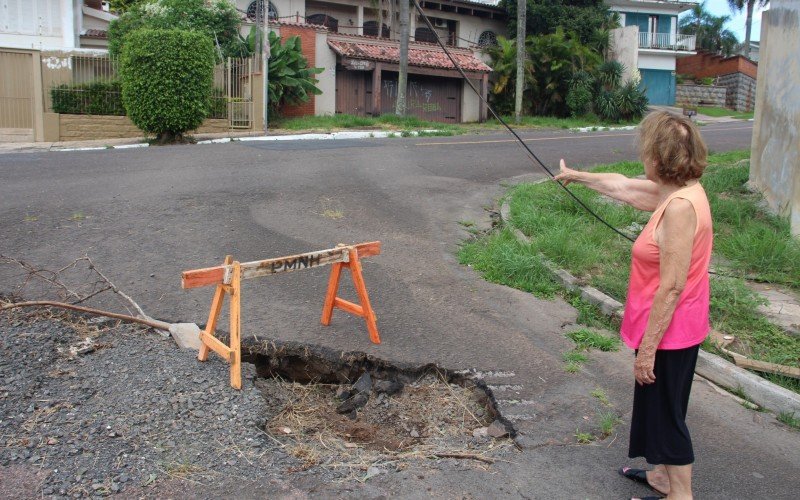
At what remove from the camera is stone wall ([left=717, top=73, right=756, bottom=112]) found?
1615 inches

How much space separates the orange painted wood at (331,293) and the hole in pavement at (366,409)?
15.2 inches

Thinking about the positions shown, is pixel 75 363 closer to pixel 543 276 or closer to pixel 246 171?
pixel 543 276

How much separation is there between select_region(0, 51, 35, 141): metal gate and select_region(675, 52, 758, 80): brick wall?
1417 inches

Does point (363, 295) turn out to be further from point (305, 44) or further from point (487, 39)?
point (487, 39)

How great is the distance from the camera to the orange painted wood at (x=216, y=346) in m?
4.53

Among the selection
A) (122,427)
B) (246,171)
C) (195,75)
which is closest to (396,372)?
(122,427)

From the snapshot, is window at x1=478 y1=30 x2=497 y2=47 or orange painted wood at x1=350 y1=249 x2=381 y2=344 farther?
window at x1=478 y1=30 x2=497 y2=47

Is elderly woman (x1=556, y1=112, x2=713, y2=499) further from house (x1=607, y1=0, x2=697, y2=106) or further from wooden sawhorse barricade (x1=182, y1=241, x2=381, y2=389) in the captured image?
house (x1=607, y1=0, x2=697, y2=106)

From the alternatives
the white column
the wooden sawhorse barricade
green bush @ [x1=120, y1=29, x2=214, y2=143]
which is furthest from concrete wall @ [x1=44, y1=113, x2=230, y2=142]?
the wooden sawhorse barricade

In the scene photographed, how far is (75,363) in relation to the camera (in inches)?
185

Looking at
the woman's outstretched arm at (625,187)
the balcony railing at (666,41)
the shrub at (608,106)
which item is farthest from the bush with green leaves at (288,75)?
the balcony railing at (666,41)

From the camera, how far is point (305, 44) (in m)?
26.7

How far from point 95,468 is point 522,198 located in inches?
270

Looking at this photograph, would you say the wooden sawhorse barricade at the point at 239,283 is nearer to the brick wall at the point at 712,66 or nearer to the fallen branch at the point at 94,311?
the fallen branch at the point at 94,311
